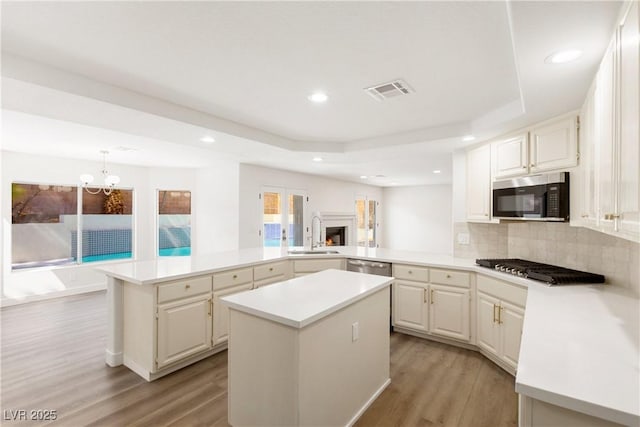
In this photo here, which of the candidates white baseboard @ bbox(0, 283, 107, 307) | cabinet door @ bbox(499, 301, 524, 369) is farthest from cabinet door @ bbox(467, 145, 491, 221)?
white baseboard @ bbox(0, 283, 107, 307)

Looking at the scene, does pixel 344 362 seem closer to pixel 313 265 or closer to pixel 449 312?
pixel 449 312

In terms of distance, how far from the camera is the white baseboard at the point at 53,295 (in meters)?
4.71

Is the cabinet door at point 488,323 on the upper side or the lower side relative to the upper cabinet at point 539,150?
lower

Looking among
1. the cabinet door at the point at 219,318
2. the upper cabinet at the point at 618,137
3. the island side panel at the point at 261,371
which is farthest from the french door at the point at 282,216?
the upper cabinet at the point at 618,137

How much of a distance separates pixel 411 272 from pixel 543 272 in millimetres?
1309

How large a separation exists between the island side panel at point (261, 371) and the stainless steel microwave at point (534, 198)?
2313 mm

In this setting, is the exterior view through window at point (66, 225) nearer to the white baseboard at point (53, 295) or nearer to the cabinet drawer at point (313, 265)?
the white baseboard at point (53, 295)

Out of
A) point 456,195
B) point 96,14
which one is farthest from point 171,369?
point 456,195

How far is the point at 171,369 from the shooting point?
2723 millimetres

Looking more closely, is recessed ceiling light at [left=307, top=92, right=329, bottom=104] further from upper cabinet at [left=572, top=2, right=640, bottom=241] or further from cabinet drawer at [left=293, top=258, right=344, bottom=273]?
cabinet drawer at [left=293, top=258, right=344, bottom=273]

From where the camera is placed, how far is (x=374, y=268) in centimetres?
375

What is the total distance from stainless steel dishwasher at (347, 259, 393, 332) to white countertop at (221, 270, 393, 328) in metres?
1.18

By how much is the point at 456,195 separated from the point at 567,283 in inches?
66.4

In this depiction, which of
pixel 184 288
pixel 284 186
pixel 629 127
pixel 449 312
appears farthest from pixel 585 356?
pixel 284 186
